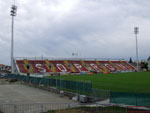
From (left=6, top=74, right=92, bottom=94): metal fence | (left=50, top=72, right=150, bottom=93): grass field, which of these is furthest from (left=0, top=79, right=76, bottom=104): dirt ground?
(left=50, top=72, right=150, bottom=93): grass field

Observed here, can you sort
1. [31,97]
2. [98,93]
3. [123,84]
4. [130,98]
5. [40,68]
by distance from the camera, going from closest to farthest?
[130,98] < [98,93] < [31,97] < [123,84] < [40,68]

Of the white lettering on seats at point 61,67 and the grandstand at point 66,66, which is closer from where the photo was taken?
the grandstand at point 66,66

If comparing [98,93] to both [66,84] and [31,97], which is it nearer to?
[66,84]

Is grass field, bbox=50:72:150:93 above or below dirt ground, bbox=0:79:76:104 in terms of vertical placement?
above

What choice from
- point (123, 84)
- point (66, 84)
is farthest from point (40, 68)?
point (66, 84)

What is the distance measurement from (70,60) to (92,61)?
10036mm

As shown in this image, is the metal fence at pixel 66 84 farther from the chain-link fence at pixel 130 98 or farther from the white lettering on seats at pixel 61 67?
the white lettering on seats at pixel 61 67

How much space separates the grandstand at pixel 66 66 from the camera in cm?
6606

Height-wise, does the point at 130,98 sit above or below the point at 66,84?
below

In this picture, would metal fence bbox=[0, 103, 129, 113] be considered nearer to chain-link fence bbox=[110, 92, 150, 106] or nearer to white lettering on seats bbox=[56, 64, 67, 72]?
chain-link fence bbox=[110, 92, 150, 106]

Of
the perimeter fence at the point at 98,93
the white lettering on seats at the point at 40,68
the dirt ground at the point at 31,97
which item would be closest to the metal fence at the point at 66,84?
the perimeter fence at the point at 98,93

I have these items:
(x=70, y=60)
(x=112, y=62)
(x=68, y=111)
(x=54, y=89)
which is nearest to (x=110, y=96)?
(x=68, y=111)

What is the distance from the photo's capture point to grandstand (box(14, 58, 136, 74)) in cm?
6606

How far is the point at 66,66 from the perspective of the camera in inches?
2911
